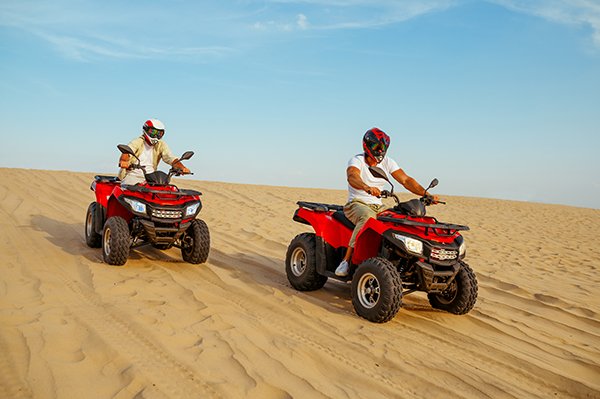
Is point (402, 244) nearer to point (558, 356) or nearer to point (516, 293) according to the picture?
point (558, 356)

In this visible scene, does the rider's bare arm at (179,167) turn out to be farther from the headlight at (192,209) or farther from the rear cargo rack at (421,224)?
the rear cargo rack at (421,224)

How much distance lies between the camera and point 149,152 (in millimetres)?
8648

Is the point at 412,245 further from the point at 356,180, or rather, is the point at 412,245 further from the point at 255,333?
the point at 255,333

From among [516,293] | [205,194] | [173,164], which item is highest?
[173,164]

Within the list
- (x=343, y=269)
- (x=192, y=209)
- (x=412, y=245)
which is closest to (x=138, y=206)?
(x=192, y=209)

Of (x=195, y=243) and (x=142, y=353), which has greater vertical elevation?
(x=195, y=243)

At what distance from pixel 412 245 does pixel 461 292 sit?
3.38ft

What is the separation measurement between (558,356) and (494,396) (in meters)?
1.47

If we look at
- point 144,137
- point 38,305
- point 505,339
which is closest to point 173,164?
point 144,137

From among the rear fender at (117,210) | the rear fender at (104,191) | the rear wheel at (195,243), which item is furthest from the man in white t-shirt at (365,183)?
the rear fender at (104,191)

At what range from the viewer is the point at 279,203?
61.2ft

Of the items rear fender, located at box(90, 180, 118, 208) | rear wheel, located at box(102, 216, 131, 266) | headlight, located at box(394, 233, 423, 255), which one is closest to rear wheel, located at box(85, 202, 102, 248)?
rear fender, located at box(90, 180, 118, 208)

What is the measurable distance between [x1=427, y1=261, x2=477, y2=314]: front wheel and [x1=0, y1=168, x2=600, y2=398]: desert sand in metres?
0.13

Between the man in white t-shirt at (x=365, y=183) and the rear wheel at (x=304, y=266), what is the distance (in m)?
0.59
